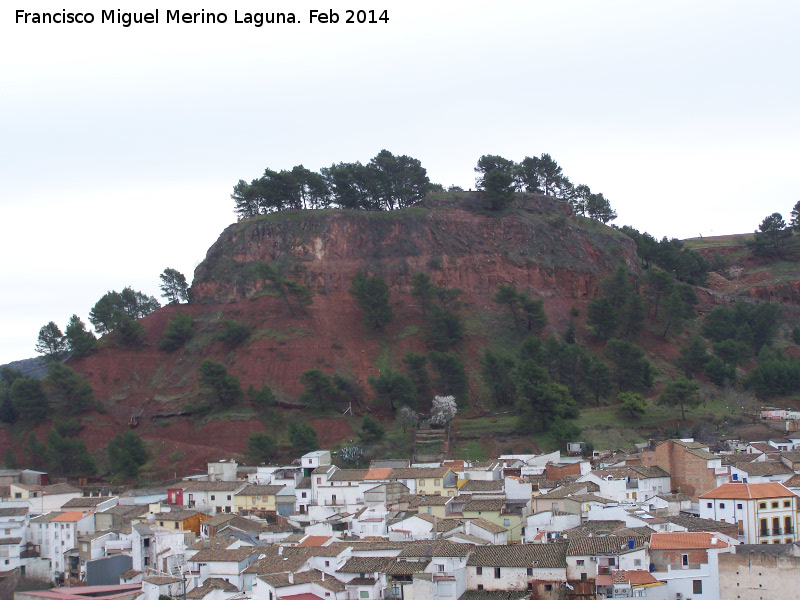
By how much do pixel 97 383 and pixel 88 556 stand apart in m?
28.7

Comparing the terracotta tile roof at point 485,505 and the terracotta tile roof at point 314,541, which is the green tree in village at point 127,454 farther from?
the terracotta tile roof at point 485,505

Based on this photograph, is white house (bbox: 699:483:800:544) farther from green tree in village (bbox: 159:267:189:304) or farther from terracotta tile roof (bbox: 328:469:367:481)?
green tree in village (bbox: 159:267:189:304)

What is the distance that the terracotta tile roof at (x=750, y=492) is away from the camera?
36781mm

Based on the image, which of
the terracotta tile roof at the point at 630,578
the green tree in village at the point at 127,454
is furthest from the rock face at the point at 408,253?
the terracotta tile roof at the point at 630,578

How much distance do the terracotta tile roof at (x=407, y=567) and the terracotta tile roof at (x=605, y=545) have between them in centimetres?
527

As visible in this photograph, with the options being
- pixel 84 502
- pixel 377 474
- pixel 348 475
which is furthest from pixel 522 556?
pixel 84 502

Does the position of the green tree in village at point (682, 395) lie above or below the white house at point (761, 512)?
above

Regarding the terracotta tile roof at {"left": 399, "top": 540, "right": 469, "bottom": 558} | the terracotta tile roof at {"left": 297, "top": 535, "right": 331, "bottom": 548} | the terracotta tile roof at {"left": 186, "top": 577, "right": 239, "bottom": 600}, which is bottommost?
the terracotta tile roof at {"left": 186, "top": 577, "right": 239, "bottom": 600}

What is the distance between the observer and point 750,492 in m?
36.9

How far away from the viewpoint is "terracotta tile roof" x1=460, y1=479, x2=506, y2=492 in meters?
46.7

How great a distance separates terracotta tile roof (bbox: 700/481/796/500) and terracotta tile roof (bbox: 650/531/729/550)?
178 inches

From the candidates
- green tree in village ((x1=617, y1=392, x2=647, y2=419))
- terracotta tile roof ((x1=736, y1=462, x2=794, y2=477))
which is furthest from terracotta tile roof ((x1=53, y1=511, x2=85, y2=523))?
green tree in village ((x1=617, y1=392, x2=647, y2=419))

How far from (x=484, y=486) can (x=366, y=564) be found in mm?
11532

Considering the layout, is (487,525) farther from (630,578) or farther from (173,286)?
(173,286)
